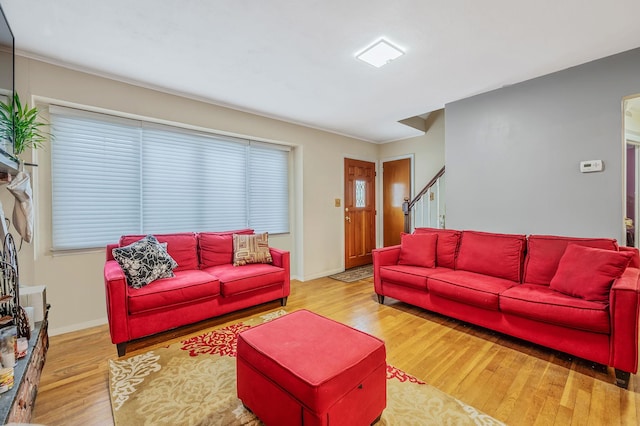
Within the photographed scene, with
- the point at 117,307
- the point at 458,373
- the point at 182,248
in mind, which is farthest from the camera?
the point at 182,248

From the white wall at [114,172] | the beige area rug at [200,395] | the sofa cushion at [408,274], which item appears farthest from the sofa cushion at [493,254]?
the white wall at [114,172]

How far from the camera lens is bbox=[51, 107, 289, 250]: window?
2.70 m

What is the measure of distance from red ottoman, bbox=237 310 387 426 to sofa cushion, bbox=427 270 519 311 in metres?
1.37

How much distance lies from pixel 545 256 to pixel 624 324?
2.63 feet

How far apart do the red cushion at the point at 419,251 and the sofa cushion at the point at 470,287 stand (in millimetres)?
322

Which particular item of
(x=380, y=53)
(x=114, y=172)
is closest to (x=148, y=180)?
(x=114, y=172)

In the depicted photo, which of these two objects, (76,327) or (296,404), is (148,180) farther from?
(296,404)

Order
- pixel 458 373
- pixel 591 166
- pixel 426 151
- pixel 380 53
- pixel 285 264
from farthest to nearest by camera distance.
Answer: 1. pixel 426 151
2. pixel 285 264
3. pixel 591 166
4. pixel 380 53
5. pixel 458 373

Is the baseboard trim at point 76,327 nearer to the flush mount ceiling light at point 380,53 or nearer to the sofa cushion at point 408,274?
the sofa cushion at point 408,274

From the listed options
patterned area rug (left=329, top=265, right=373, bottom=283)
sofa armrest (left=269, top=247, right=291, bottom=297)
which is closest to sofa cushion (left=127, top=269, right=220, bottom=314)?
sofa armrest (left=269, top=247, right=291, bottom=297)

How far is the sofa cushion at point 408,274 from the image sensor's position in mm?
2898

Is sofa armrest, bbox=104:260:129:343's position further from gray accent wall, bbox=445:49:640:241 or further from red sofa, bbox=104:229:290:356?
gray accent wall, bbox=445:49:640:241

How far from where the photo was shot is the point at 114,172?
2947mm

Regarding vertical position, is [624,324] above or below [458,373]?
above
